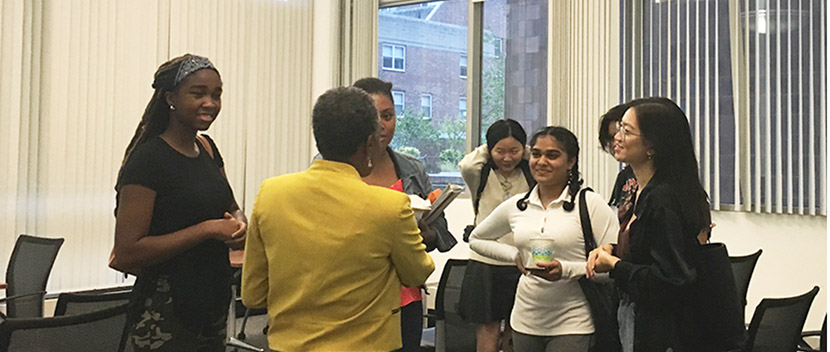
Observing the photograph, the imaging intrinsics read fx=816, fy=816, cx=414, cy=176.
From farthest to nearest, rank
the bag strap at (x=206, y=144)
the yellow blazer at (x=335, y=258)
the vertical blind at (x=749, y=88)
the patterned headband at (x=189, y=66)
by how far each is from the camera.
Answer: the vertical blind at (x=749, y=88) < the bag strap at (x=206, y=144) < the patterned headband at (x=189, y=66) < the yellow blazer at (x=335, y=258)

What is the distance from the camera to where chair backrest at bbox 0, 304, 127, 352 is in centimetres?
196

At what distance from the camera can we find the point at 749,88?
5.69 m

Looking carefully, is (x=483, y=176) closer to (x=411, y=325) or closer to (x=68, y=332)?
(x=411, y=325)

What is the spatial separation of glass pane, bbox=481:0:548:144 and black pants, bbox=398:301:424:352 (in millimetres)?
4526

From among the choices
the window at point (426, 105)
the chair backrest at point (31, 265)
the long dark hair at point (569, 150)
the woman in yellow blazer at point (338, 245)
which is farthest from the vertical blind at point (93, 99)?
the woman in yellow blazer at point (338, 245)

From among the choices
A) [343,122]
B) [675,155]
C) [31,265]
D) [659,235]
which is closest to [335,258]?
[343,122]

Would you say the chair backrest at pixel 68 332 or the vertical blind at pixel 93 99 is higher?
the vertical blind at pixel 93 99

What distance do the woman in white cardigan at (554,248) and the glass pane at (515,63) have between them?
12.7 feet

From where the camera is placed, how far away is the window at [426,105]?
25.6 ft

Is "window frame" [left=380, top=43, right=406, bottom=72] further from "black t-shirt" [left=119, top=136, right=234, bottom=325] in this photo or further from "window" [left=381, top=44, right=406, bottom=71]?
"black t-shirt" [left=119, top=136, right=234, bottom=325]

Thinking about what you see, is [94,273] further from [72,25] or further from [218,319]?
[218,319]

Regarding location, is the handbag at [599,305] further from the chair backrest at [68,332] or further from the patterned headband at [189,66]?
the chair backrest at [68,332]

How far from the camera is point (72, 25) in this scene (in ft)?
20.4

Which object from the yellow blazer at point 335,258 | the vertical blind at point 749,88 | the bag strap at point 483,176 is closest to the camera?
the yellow blazer at point 335,258
